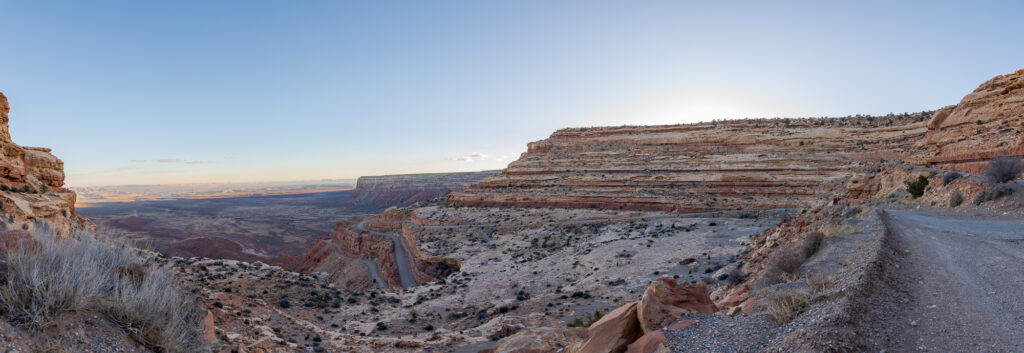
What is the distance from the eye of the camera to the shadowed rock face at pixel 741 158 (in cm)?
2095

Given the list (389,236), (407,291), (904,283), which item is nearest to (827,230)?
(904,283)

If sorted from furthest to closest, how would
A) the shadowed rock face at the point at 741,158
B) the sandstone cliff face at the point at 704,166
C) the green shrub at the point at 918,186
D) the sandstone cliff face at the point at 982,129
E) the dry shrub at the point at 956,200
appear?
1. the sandstone cliff face at the point at 704,166
2. the shadowed rock face at the point at 741,158
3. the sandstone cliff face at the point at 982,129
4. the green shrub at the point at 918,186
5. the dry shrub at the point at 956,200

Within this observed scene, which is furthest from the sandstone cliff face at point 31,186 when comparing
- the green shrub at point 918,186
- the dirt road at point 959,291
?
the green shrub at point 918,186

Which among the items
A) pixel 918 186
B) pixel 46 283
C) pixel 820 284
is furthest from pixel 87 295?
pixel 918 186

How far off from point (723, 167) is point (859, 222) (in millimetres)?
25468

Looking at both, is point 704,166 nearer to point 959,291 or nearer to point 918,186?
point 918,186

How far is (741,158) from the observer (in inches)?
1357

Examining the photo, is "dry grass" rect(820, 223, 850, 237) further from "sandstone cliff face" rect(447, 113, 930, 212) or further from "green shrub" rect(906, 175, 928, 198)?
"sandstone cliff face" rect(447, 113, 930, 212)

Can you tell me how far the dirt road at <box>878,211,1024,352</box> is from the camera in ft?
11.3

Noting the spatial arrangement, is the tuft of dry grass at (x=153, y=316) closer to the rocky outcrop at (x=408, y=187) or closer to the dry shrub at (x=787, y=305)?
the dry shrub at (x=787, y=305)

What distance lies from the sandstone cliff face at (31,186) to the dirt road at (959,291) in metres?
13.7

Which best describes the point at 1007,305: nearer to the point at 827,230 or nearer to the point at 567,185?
the point at 827,230

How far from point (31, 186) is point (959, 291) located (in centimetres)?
1923

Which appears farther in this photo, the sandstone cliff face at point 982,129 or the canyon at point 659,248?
the sandstone cliff face at point 982,129
